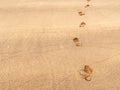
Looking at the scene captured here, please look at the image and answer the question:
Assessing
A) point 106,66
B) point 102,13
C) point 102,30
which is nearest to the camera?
point 106,66

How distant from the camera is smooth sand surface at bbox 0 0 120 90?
2.74 metres

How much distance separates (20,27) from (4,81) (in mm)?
1494

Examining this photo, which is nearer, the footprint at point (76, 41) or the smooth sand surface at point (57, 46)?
the smooth sand surface at point (57, 46)

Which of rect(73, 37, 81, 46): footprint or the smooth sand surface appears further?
rect(73, 37, 81, 46): footprint

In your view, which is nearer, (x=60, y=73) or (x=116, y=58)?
(x=60, y=73)

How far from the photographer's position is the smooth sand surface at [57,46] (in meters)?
2.74

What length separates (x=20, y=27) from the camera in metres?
4.06

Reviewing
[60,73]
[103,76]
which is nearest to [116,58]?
[103,76]

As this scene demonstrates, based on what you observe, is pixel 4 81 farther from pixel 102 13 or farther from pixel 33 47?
pixel 102 13

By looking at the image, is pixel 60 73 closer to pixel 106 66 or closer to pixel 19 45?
pixel 106 66

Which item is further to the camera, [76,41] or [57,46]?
[76,41]

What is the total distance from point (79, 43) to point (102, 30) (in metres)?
0.60

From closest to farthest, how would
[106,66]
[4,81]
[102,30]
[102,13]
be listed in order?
[4,81]
[106,66]
[102,30]
[102,13]

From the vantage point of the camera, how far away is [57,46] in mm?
3439
